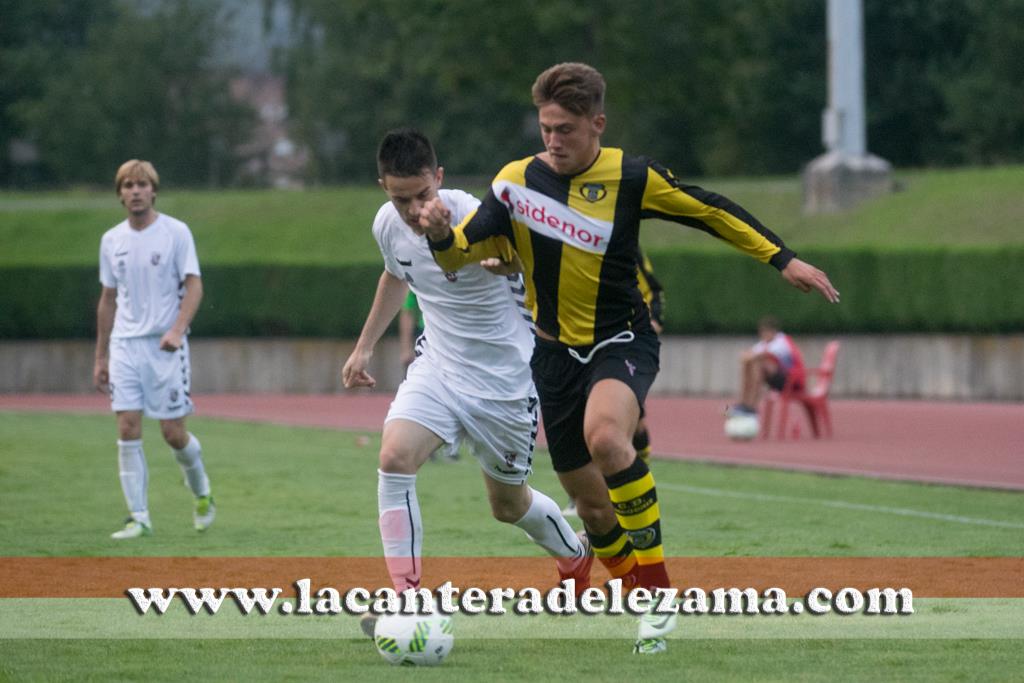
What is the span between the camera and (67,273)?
105 ft

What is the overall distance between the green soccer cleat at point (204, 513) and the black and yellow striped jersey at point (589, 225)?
17.2 ft

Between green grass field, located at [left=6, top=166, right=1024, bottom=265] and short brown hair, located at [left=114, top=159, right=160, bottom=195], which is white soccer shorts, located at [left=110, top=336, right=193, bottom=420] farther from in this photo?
green grass field, located at [left=6, top=166, right=1024, bottom=265]

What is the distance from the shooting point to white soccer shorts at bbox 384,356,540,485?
24.2 ft

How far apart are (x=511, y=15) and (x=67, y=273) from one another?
19172 mm

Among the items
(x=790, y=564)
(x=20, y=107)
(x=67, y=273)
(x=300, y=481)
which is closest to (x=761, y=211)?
(x=67, y=273)

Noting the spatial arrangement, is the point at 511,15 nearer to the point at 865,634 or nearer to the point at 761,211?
the point at 761,211

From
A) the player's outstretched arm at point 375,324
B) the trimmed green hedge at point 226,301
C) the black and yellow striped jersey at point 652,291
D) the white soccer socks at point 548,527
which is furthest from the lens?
the trimmed green hedge at point 226,301

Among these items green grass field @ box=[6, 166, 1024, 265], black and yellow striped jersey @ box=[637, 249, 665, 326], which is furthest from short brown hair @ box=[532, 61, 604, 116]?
green grass field @ box=[6, 166, 1024, 265]

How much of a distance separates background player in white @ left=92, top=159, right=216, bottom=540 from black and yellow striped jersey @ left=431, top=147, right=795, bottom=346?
4539 millimetres

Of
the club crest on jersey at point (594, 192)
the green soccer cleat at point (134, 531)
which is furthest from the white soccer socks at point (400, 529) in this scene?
the green soccer cleat at point (134, 531)

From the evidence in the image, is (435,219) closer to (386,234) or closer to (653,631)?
(386,234)

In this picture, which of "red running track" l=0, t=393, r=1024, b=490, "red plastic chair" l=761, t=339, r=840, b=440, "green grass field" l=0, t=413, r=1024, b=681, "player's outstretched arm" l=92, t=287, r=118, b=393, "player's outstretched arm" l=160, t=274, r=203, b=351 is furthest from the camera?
"red plastic chair" l=761, t=339, r=840, b=440

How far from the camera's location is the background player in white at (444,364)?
7.17 meters

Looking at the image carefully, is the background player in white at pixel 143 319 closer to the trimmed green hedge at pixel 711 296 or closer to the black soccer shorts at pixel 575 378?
the black soccer shorts at pixel 575 378
